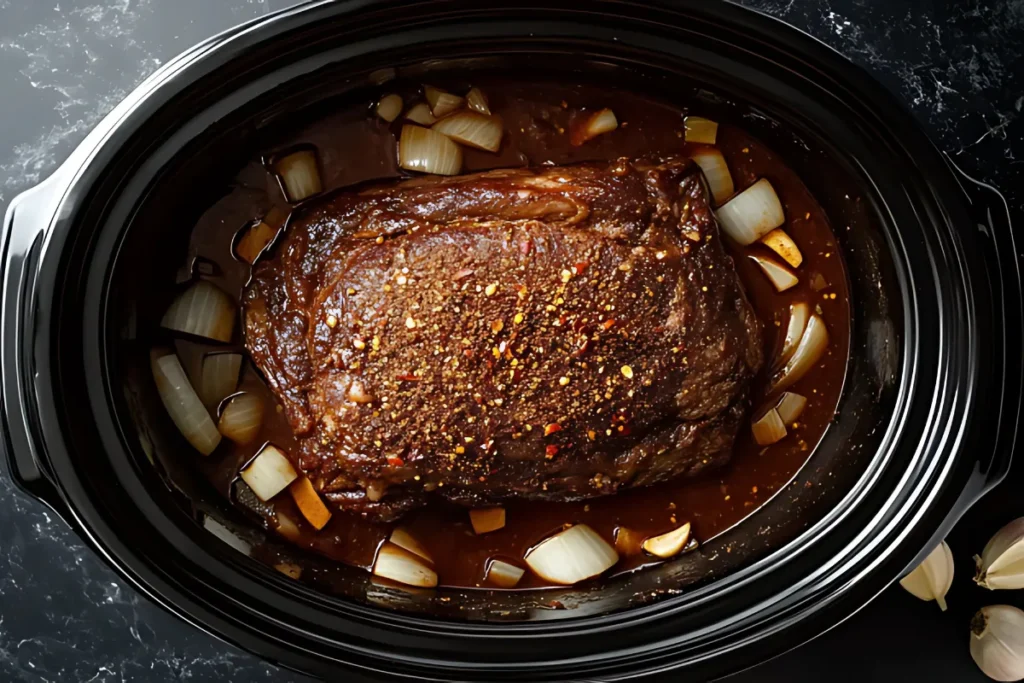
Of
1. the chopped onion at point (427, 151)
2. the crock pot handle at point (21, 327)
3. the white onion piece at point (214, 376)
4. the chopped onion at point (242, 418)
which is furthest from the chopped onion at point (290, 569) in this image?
the chopped onion at point (427, 151)

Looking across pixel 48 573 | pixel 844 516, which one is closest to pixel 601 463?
pixel 844 516

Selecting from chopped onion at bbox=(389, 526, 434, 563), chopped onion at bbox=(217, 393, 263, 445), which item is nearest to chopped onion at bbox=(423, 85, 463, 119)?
chopped onion at bbox=(217, 393, 263, 445)

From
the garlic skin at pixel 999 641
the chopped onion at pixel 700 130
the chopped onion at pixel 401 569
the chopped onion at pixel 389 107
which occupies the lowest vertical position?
the garlic skin at pixel 999 641

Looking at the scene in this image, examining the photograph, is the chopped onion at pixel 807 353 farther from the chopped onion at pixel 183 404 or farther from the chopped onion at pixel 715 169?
the chopped onion at pixel 183 404

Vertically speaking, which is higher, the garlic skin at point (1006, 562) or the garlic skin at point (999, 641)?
the garlic skin at point (1006, 562)

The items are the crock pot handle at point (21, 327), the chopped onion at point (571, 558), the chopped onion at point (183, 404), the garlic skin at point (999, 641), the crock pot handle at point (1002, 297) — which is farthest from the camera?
the garlic skin at point (999, 641)

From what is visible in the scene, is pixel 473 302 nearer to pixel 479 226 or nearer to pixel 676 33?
pixel 479 226
